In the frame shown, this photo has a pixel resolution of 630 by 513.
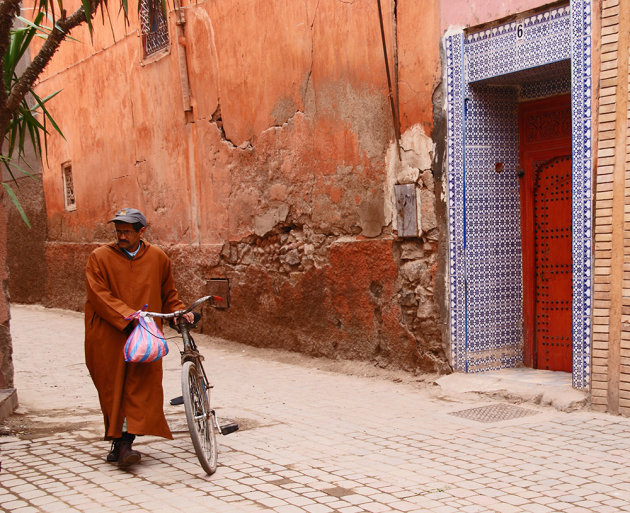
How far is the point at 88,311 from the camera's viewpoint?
5320 mm

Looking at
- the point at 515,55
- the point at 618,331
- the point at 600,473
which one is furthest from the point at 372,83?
the point at 600,473

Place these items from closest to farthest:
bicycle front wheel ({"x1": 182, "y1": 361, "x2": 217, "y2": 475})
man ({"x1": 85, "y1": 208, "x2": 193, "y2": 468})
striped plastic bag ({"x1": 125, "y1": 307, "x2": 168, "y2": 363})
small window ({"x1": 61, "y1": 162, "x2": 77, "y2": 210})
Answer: bicycle front wheel ({"x1": 182, "y1": 361, "x2": 217, "y2": 475}), striped plastic bag ({"x1": 125, "y1": 307, "x2": 168, "y2": 363}), man ({"x1": 85, "y1": 208, "x2": 193, "y2": 468}), small window ({"x1": 61, "y1": 162, "x2": 77, "y2": 210})

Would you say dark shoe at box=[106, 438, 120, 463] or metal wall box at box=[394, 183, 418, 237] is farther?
metal wall box at box=[394, 183, 418, 237]

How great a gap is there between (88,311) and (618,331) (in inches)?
140

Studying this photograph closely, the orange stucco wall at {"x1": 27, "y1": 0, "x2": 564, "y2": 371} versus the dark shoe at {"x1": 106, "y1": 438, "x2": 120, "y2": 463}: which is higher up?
the orange stucco wall at {"x1": 27, "y1": 0, "x2": 564, "y2": 371}

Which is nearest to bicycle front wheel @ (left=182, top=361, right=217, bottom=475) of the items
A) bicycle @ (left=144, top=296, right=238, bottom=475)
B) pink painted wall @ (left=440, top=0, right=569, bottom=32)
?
bicycle @ (left=144, top=296, right=238, bottom=475)

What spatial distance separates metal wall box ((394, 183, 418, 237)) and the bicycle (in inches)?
118

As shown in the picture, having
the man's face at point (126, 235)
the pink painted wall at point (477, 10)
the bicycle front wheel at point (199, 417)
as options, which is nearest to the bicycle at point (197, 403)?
the bicycle front wheel at point (199, 417)

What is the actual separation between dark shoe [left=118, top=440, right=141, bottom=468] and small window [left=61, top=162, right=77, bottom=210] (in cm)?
1058

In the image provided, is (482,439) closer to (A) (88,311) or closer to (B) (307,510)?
(B) (307,510)

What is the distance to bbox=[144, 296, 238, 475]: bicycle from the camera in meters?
4.79

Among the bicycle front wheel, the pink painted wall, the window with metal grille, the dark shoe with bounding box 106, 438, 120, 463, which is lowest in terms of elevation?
the dark shoe with bounding box 106, 438, 120, 463

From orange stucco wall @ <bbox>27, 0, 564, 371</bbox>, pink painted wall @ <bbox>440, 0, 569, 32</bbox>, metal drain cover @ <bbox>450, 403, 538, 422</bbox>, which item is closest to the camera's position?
metal drain cover @ <bbox>450, 403, 538, 422</bbox>

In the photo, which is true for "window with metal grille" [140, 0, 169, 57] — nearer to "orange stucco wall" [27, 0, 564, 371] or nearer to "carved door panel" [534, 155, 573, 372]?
"orange stucco wall" [27, 0, 564, 371]
